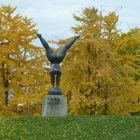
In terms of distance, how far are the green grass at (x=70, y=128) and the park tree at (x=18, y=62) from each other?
359 inches

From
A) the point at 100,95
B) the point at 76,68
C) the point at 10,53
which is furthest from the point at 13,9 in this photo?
the point at 100,95

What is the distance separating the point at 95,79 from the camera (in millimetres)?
27859

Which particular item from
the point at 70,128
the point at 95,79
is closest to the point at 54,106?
the point at 70,128

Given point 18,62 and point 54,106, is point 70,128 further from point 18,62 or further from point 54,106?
point 18,62

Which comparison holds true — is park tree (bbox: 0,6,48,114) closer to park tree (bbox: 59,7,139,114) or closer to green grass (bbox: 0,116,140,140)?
park tree (bbox: 59,7,139,114)

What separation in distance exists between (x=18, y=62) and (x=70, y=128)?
1289cm

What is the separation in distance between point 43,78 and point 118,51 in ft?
17.9

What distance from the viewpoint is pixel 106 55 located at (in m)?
28.5

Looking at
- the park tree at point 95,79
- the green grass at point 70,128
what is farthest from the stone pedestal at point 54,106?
the park tree at point 95,79

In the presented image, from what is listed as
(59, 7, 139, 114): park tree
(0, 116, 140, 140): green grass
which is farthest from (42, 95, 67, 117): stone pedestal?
(59, 7, 139, 114): park tree

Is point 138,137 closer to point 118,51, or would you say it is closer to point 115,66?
point 115,66

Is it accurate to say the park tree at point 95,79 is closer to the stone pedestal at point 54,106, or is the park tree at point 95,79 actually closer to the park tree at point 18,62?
the park tree at point 18,62

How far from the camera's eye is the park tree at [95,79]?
1087 inches

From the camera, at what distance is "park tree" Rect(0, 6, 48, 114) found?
28.5 m
